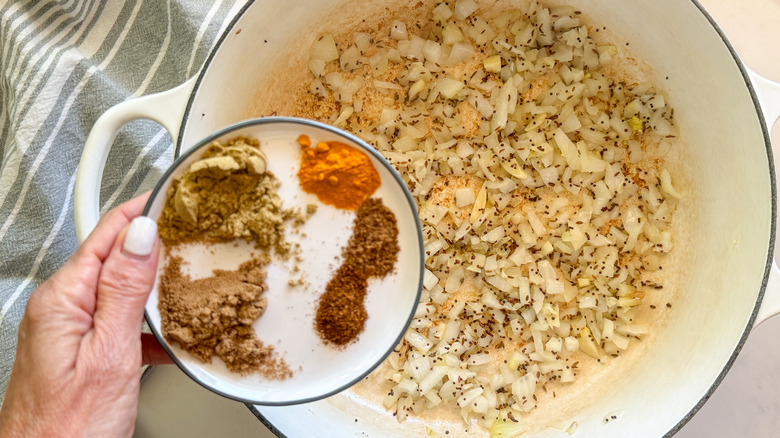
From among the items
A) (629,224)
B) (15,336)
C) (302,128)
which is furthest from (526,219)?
(15,336)

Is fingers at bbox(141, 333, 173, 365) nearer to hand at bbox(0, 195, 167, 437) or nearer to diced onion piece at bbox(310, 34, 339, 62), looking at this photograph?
hand at bbox(0, 195, 167, 437)

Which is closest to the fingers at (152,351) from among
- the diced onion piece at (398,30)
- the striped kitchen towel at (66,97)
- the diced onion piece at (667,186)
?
the striped kitchen towel at (66,97)

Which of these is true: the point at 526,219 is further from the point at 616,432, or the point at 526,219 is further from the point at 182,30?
the point at 182,30

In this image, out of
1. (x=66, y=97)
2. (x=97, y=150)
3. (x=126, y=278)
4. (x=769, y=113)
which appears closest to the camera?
(x=126, y=278)

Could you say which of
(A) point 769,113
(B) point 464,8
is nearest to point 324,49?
(B) point 464,8

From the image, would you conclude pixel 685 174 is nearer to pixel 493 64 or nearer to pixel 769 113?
pixel 769 113
